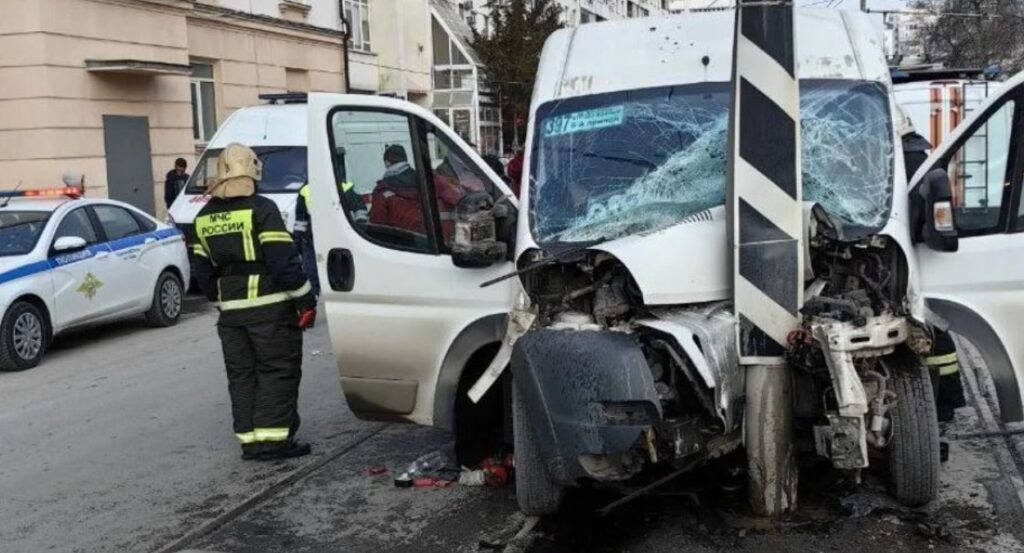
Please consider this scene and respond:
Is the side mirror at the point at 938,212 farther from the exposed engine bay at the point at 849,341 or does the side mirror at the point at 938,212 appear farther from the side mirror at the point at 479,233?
the side mirror at the point at 479,233

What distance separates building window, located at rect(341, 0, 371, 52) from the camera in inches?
1151

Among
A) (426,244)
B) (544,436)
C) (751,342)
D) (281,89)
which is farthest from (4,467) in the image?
(281,89)

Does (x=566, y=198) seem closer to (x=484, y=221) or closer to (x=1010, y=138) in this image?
(x=484, y=221)

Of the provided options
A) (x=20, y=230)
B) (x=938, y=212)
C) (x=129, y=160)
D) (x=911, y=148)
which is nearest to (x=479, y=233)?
(x=938, y=212)

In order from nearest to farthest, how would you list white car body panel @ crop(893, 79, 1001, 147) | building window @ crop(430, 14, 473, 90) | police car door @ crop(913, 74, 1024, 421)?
police car door @ crop(913, 74, 1024, 421) → white car body panel @ crop(893, 79, 1001, 147) → building window @ crop(430, 14, 473, 90)

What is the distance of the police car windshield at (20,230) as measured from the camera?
1012 centimetres

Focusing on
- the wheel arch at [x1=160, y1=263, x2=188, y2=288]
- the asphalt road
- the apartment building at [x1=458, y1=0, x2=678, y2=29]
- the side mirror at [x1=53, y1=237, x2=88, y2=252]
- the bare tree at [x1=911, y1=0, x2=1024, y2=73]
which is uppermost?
the apartment building at [x1=458, y1=0, x2=678, y2=29]

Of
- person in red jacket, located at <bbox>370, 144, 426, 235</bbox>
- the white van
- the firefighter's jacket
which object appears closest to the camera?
person in red jacket, located at <bbox>370, 144, 426, 235</bbox>

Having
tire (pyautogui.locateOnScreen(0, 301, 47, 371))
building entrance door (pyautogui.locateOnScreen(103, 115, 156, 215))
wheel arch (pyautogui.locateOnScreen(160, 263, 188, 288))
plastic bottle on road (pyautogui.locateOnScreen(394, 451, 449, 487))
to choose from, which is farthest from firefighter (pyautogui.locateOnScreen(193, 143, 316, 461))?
building entrance door (pyautogui.locateOnScreen(103, 115, 156, 215))

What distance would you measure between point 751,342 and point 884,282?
0.67 metres

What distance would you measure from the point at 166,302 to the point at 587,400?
9136mm

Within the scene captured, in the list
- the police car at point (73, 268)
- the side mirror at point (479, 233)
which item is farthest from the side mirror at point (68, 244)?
the side mirror at point (479, 233)

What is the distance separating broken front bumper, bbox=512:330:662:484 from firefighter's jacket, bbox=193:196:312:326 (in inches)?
93.4

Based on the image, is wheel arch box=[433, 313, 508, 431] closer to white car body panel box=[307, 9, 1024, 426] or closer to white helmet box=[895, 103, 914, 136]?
white car body panel box=[307, 9, 1024, 426]
